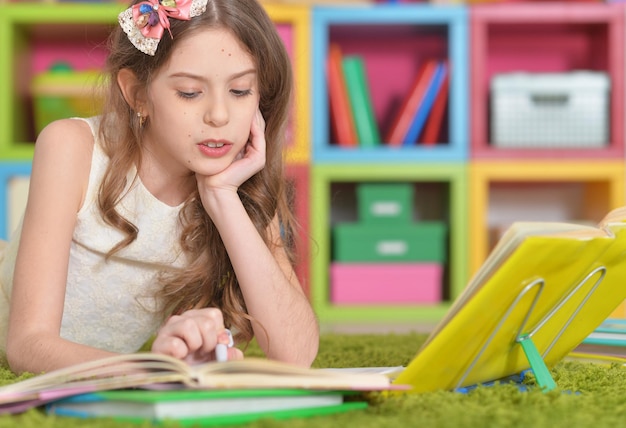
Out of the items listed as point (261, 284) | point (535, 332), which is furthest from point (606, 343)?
point (261, 284)

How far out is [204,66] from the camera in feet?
3.48

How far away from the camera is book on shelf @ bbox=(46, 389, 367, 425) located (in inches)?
25.4

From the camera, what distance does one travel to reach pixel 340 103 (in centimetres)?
272

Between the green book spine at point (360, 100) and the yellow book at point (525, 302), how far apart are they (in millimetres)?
1782

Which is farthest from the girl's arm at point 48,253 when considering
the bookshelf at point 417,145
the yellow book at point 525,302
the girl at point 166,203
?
the bookshelf at point 417,145

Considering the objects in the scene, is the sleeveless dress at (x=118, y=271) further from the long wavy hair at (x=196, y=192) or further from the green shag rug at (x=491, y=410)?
the green shag rug at (x=491, y=410)

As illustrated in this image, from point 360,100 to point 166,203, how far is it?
150 cm

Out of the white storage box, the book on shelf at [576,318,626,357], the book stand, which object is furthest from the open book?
the white storage box

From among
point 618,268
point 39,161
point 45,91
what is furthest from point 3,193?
point 618,268

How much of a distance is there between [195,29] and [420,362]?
53 cm

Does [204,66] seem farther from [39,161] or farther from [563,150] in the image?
[563,150]

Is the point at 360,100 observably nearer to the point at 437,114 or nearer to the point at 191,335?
the point at 437,114

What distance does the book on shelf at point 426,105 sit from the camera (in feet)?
8.87

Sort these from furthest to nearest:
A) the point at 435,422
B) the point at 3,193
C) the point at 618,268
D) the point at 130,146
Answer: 1. the point at 3,193
2. the point at 130,146
3. the point at 618,268
4. the point at 435,422
